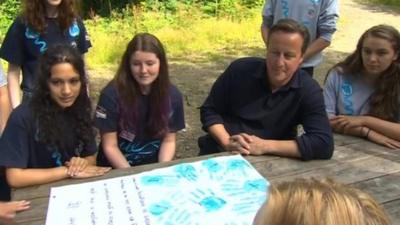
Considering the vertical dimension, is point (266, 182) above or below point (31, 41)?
below

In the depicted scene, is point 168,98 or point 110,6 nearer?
point 168,98

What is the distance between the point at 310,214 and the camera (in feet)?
3.08

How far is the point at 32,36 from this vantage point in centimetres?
291

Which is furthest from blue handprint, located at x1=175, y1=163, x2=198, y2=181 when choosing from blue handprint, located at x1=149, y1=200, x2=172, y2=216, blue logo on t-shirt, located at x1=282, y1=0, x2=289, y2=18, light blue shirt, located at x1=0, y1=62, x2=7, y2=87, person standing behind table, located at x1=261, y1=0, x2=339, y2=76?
blue logo on t-shirt, located at x1=282, y1=0, x2=289, y2=18

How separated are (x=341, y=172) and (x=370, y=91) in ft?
2.76

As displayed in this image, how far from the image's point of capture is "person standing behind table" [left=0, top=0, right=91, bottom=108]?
114 inches

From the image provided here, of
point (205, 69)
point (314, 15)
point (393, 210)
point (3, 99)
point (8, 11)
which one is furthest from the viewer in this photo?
point (8, 11)

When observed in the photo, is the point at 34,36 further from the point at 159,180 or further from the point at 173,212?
the point at 173,212

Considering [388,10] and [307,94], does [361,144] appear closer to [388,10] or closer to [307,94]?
[307,94]

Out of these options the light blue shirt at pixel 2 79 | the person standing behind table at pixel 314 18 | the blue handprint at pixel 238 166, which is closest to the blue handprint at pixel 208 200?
the blue handprint at pixel 238 166

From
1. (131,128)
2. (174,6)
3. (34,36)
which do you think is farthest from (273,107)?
(174,6)

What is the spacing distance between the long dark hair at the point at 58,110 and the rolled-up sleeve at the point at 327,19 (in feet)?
6.08

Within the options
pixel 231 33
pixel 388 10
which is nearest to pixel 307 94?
pixel 231 33

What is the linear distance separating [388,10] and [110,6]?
23.1 ft
